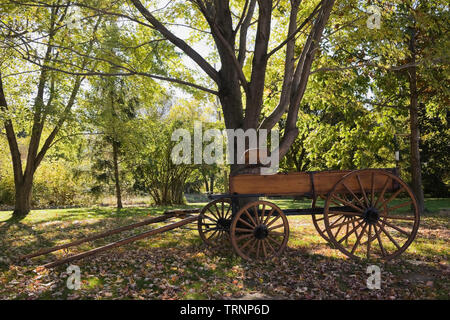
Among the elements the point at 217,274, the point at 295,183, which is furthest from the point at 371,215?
the point at 217,274

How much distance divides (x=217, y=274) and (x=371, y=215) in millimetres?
2904

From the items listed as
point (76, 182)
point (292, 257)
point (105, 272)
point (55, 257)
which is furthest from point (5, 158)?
point (292, 257)

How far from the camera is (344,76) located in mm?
11891

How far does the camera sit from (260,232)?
6.59 metres

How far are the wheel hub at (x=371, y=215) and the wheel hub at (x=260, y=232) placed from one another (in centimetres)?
178

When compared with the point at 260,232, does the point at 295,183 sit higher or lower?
higher

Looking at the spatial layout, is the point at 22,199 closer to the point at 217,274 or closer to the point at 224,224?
the point at 224,224

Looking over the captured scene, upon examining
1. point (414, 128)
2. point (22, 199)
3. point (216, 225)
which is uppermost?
point (414, 128)

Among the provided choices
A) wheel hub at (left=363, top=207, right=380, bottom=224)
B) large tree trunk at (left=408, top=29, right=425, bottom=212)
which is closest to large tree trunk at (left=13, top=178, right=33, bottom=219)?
wheel hub at (left=363, top=207, right=380, bottom=224)

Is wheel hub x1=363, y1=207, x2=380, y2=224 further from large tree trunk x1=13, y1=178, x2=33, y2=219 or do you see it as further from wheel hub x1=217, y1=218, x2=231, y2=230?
large tree trunk x1=13, y1=178, x2=33, y2=219

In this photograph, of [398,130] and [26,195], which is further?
[398,130]

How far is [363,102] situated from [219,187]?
24989mm
